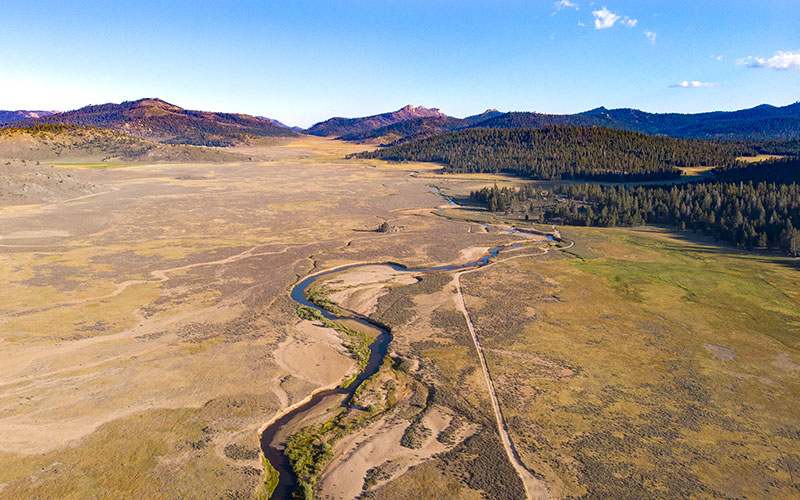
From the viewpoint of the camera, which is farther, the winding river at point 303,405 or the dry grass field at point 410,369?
the winding river at point 303,405

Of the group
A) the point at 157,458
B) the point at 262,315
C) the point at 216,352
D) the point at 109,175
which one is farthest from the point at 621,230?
the point at 109,175

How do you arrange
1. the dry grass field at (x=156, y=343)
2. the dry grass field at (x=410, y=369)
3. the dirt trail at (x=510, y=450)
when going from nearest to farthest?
the dirt trail at (x=510, y=450) → the dry grass field at (x=410, y=369) → the dry grass field at (x=156, y=343)

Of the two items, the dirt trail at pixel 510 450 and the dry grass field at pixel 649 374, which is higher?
the dry grass field at pixel 649 374

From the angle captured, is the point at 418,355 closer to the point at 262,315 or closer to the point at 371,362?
the point at 371,362

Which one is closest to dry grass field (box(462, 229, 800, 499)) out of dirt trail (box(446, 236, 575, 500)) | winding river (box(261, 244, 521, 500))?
dirt trail (box(446, 236, 575, 500))

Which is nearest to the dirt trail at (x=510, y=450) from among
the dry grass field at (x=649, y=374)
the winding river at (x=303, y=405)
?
the dry grass field at (x=649, y=374)

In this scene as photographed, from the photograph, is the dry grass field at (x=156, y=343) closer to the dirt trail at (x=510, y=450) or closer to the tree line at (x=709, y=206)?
the dirt trail at (x=510, y=450)

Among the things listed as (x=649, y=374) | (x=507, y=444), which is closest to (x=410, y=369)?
(x=507, y=444)

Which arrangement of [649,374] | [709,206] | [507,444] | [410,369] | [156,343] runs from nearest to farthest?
[507,444]
[649,374]
[410,369]
[156,343]
[709,206]

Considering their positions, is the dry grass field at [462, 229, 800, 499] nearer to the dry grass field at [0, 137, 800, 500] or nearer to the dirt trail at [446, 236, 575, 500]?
the dry grass field at [0, 137, 800, 500]

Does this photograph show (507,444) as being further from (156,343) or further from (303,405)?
(156,343)

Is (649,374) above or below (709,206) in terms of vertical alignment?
below
